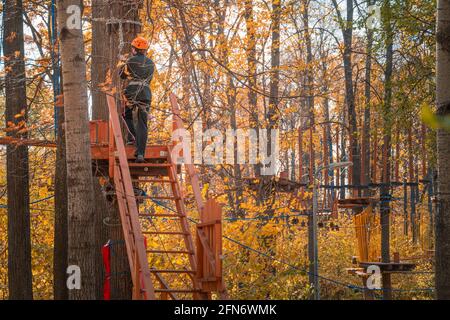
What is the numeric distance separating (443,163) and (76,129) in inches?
170

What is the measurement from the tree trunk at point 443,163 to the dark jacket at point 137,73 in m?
3.80

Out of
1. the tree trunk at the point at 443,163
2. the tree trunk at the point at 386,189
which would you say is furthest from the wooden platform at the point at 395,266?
the tree trunk at the point at 443,163

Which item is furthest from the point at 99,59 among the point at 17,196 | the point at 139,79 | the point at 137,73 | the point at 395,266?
the point at 395,266

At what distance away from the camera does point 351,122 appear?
845 inches

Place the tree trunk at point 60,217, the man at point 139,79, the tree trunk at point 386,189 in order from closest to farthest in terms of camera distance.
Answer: the man at point 139,79
the tree trunk at point 60,217
the tree trunk at point 386,189

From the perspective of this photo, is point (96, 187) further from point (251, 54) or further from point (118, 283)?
point (251, 54)

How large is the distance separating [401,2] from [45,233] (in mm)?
9525

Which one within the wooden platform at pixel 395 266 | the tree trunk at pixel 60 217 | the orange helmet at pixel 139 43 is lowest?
the wooden platform at pixel 395 266

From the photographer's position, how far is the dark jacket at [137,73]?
1076cm

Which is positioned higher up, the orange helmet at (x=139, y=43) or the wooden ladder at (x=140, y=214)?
the orange helmet at (x=139, y=43)

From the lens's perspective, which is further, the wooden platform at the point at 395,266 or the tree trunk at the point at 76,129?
the wooden platform at the point at 395,266

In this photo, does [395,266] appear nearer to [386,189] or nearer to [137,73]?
[386,189]

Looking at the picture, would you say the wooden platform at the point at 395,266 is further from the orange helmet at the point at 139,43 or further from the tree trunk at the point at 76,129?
the tree trunk at the point at 76,129

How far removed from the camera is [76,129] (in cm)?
915
